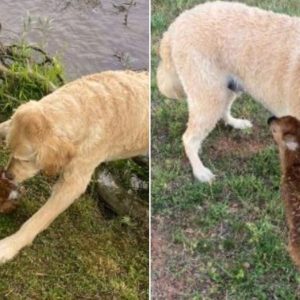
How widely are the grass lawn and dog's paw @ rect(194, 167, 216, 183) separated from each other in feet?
0.06

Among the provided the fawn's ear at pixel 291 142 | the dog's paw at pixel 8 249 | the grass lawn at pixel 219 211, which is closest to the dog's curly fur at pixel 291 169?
the fawn's ear at pixel 291 142

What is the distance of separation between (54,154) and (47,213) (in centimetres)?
22

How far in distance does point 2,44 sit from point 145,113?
0.66 metres

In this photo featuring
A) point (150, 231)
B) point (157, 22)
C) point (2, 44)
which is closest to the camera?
point (150, 231)

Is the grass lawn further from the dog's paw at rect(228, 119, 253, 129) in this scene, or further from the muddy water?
the muddy water

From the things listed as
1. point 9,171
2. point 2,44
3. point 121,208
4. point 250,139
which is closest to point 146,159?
→ point 121,208

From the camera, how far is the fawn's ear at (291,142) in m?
1.57

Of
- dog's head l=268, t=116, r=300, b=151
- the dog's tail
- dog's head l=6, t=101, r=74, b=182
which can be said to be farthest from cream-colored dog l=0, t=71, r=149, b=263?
dog's head l=268, t=116, r=300, b=151

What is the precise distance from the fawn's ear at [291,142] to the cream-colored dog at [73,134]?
1.56 ft

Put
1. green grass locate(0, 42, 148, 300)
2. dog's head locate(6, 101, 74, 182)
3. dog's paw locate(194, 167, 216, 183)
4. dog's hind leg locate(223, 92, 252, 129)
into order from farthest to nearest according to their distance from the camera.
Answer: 1. dog's hind leg locate(223, 92, 252, 129)
2. dog's paw locate(194, 167, 216, 183)
3. green grass locate(0, 42, 148, 300)
4. dog's head locate(6, 101, 74, 182)

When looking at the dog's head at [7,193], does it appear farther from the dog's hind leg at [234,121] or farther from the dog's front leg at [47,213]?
the dog's hind leg at [234,121]

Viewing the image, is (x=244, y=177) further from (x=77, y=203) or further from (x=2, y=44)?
(x=2, y=44)

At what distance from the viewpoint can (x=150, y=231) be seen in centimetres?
193

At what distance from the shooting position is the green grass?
1795mm
